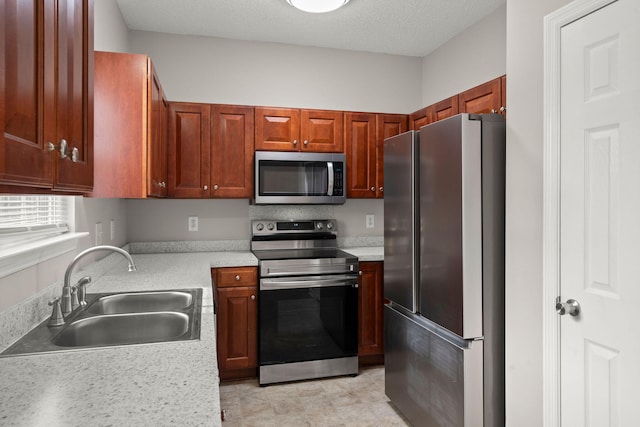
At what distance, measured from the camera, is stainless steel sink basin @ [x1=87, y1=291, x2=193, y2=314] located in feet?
5.85

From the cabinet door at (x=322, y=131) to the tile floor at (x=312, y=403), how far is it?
174 cm

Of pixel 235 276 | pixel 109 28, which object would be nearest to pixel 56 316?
pixel 235 276

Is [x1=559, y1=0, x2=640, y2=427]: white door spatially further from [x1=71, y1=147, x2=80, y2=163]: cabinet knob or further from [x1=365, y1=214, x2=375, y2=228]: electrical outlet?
[x1=365, y1=214, x2=375, y2=228]: electrical outlet

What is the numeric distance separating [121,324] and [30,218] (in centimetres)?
56

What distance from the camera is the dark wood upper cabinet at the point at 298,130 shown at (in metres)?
3.20

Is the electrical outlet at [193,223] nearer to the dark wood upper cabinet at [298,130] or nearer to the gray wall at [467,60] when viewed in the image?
the dark wood upper cabinet at [298,130]

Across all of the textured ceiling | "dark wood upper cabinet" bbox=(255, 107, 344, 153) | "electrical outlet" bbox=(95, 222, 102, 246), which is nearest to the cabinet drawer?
"electrical outlet" bbox=(95, 222, 102, 246)

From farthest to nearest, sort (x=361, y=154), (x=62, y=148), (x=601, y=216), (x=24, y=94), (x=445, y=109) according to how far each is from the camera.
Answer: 1. (x=361, y=154)
2. (x=445, y=109)
3. (x=601, y=216)
4. (x=62, y=148)
5. (x=24, y=94)

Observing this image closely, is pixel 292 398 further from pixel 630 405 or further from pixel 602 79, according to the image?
pixel 602 79

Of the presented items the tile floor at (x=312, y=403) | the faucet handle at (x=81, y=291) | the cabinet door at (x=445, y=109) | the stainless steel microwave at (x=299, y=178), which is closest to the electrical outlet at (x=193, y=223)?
the stainless steel microwave at (x=299, y=178)

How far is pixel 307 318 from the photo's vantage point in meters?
2.95

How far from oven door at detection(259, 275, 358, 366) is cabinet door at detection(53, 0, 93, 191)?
1.94 m

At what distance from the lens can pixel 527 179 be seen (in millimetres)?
1714

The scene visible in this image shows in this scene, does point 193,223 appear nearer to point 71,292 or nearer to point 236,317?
point 236,317
